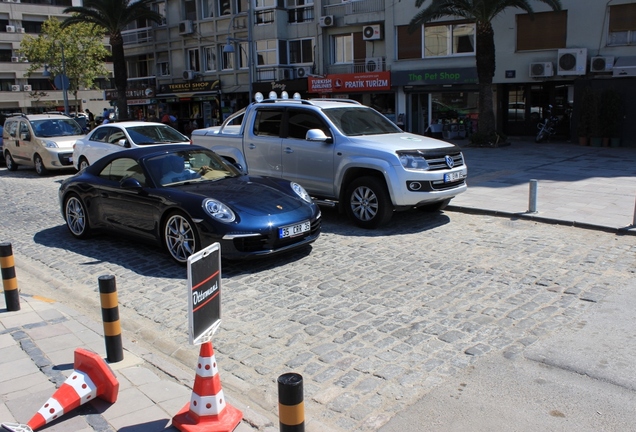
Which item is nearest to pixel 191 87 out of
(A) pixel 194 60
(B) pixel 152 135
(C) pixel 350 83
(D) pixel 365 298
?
(A) pixel 194 60

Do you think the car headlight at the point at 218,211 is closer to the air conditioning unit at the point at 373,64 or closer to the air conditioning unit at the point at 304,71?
the air conditioning unit at the point at 373,64

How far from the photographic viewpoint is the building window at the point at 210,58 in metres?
38.2

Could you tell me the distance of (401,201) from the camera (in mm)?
9094

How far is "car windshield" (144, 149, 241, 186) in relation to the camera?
26.3ft

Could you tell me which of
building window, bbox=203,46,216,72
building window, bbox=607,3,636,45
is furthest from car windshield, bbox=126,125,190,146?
building window, bbox=203,46,216,72

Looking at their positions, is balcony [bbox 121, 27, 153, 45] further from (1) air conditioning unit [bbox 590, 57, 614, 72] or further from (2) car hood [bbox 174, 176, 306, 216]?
(2) car hood [bbox 174, 176, 306, 216]

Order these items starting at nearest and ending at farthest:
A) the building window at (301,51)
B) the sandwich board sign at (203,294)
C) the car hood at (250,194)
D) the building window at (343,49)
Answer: the sandwich board sign at (203,294), the car hood at (250,194), the building window at (343,49), the building window at (301,51)

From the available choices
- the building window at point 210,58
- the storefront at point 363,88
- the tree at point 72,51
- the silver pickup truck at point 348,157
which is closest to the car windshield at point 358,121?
the silver pickup truck at point 348,157

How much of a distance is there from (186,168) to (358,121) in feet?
11.1

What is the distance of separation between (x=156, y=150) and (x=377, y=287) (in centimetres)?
380

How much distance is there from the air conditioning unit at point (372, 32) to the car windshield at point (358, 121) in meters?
20.1

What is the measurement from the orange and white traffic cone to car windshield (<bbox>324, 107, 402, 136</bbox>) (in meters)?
6.46

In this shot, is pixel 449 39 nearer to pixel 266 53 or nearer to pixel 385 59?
pixel 385 59

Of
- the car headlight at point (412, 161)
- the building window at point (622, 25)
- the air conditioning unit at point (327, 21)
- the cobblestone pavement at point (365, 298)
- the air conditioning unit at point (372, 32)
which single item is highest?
the air conditioning unit at point (327, 21)
